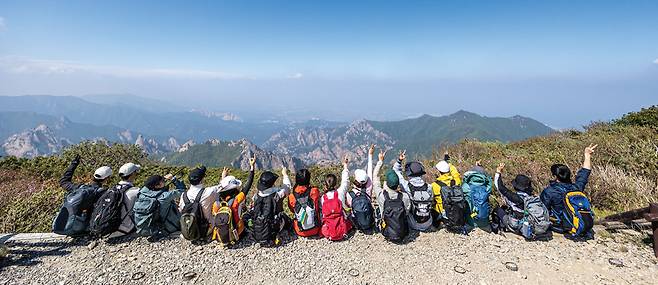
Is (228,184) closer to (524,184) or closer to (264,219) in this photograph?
(264,219)

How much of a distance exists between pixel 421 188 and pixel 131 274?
5.44 meters

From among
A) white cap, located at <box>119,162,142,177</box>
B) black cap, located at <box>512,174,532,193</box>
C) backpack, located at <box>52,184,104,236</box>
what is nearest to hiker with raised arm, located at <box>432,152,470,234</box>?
black cap, located at <box>512,174,532,193</box>

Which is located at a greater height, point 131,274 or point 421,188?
point 421,188

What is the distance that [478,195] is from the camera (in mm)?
5832

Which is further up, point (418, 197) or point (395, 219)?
point (418, 197)

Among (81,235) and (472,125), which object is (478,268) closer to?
(81,235)

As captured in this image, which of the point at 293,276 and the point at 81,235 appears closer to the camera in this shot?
the point at 293,276

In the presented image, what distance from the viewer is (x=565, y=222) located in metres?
5.63

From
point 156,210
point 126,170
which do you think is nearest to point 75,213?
point 126,170

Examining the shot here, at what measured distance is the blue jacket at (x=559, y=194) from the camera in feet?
18.2

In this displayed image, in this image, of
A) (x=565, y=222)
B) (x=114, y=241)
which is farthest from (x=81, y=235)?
(x=565, y=222)

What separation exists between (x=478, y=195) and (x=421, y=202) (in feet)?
4.02

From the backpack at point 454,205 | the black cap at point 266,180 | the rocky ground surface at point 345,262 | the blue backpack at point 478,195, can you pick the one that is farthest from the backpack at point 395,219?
the black cap at point 266,180

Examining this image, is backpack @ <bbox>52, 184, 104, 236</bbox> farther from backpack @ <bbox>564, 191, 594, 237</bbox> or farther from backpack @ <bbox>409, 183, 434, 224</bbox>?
backpack @ <bbox>564, 191, 594, 237</bbox>
